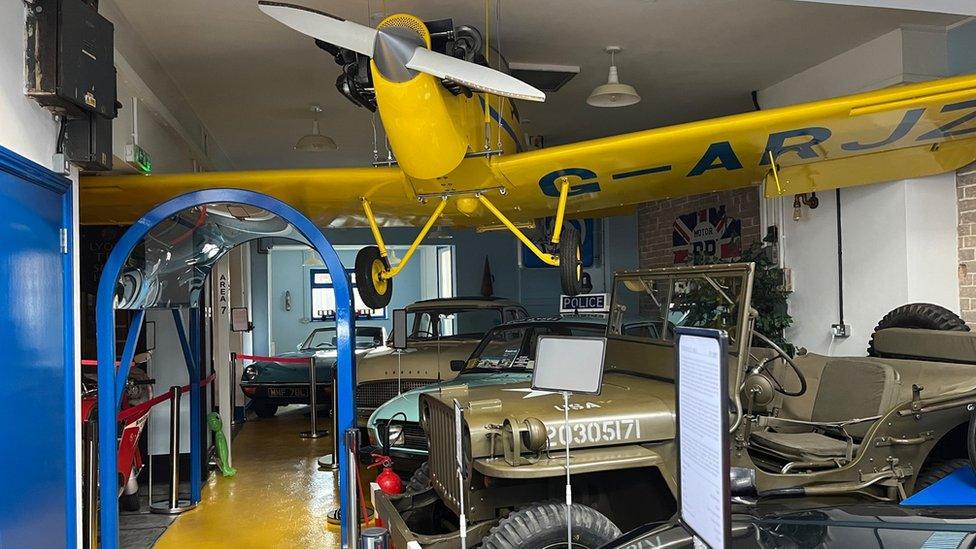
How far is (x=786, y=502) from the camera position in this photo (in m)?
3.16

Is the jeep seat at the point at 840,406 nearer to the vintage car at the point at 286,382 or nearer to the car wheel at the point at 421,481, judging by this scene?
the car wheel at the point at 421,481

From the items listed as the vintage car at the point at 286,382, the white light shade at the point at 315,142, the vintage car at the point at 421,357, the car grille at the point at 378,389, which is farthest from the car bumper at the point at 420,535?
the vintage car at the point at 286,382

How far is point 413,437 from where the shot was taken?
5191 mm

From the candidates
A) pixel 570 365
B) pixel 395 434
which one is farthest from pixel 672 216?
pixel 570 365

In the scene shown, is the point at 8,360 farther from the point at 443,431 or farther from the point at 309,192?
the point at 309,192

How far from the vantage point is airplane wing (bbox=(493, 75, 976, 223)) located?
4.22 meters

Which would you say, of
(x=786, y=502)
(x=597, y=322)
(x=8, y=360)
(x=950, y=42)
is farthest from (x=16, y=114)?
(x=950, y=42)

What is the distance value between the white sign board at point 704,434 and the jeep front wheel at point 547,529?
1395 mm

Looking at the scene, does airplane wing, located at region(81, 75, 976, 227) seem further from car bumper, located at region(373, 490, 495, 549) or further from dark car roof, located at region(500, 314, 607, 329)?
car bumper, located at region(373, 490, 495, 549)

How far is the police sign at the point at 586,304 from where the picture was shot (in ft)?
21.7

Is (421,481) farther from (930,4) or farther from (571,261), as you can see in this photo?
(930,4)

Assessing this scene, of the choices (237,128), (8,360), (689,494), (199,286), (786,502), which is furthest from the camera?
(237,128)

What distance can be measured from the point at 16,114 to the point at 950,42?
633 cm

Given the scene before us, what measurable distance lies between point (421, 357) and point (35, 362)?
3810mm
